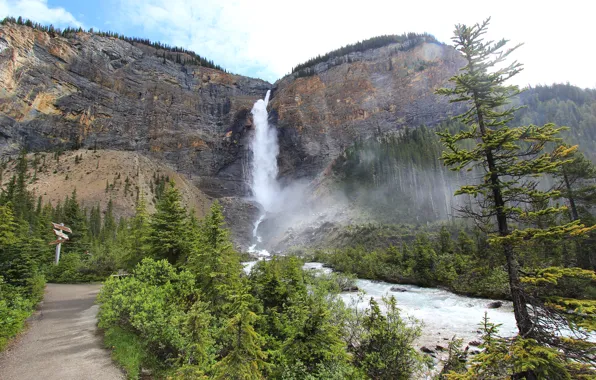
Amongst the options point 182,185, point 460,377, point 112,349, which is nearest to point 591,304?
point 460,377

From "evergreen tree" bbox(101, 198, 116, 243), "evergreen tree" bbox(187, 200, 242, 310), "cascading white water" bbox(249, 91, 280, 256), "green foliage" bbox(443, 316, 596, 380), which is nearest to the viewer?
"green foliage" bbox(443, 316, 596, 380)

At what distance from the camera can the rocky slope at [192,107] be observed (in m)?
86.6

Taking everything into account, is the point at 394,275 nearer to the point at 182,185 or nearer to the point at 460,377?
the point at 460,377

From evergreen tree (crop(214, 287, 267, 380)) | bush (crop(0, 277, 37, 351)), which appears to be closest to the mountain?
bush (crop(0, 277, 37, 351))

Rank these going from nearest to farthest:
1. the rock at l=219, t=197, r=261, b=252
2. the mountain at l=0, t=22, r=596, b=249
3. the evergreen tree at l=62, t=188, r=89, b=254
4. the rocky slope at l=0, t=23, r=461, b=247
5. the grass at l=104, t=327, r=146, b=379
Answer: the grass at l=104, t=327, r=146, b=379 < the evergreen tree at l=62, t=188, r=89, b=254 < the mountain at l=0, t=22, r=596, b=249 < the rock at l=219, t=197, r=261, b=252 < the rocky slope at l=0, t=23, r=461, b=247

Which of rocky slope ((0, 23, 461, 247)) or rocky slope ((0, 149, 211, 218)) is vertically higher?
rocky slope ((0, 23, 461, 247))

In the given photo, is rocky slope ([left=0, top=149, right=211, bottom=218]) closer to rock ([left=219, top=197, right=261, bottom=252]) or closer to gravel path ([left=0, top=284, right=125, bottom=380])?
rock ([left=219, top=197, right=261, bottom=252])

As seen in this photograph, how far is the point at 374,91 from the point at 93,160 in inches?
3634

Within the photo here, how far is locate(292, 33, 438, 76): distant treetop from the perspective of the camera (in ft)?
357

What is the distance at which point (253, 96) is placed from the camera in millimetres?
130375

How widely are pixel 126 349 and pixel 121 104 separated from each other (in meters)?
116

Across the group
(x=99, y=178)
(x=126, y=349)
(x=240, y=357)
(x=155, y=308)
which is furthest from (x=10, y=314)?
(x=99, y=178)

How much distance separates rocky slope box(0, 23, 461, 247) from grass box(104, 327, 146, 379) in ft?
219

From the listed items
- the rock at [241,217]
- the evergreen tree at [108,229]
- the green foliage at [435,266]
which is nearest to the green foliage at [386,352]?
the green foliage at [435,266]
